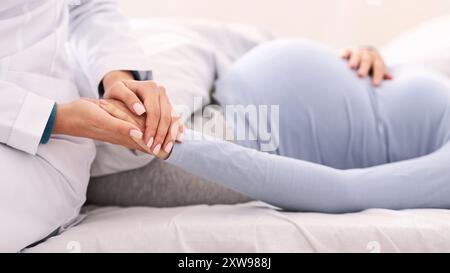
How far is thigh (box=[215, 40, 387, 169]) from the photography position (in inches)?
37.1

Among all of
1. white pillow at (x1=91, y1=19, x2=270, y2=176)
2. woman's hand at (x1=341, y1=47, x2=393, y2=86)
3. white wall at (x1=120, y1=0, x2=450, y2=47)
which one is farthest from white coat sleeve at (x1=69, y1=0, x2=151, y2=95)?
white wall at (x1=120, y1=0, x2=450, y2=47)

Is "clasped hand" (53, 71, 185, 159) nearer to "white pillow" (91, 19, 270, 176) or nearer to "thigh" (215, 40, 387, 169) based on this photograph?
"white pillow" (91, 19, 270, 176)

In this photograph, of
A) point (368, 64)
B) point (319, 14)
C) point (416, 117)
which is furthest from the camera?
point (319, 14)

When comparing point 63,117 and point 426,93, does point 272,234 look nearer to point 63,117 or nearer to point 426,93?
point 63,117

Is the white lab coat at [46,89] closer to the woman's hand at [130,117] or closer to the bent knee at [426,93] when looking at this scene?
the woman's hand at [130,117]

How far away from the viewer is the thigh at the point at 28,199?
66cm

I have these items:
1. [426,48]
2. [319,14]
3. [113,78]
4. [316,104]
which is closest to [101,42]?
[113,78]

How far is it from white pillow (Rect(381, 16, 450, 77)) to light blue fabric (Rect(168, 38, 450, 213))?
21 cm

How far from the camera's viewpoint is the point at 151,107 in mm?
726

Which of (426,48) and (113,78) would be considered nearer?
(113,78)

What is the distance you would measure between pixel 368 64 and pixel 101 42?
1.74 ft

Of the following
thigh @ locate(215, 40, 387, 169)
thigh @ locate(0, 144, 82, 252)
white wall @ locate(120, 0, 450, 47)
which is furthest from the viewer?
white wall @ locate(120, 0, 450, 47)
